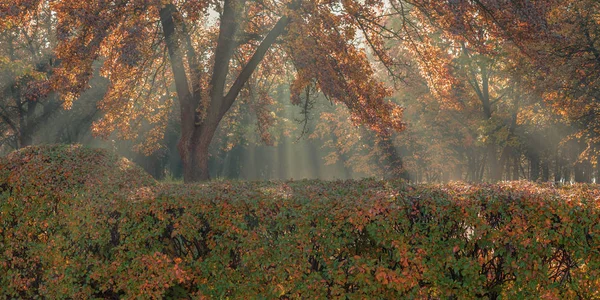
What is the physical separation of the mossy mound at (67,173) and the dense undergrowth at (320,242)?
0.08 m

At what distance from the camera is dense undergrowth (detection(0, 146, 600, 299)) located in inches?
208

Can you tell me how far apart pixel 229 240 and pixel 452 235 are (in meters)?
2.30

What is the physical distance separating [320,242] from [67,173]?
373 centimetres

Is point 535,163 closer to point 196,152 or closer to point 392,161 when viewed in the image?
point 392,161

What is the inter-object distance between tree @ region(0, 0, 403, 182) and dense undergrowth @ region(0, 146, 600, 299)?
5447 mm

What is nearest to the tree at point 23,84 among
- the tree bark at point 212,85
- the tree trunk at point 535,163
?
the tree bark at point 212,85

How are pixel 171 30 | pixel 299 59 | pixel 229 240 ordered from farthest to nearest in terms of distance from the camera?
pixel 171 30
pixel 299 59
pixel 229 240

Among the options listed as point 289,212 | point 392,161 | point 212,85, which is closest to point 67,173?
point 289,212

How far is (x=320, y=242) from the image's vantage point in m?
5.63

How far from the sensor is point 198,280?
20.2 feet

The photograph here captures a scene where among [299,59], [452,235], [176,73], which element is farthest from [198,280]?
[176,73]

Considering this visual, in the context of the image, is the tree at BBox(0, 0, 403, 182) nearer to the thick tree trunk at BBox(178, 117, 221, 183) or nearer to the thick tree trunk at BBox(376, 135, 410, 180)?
the thick tree trunk at BBox(178, 117, 221, 183)

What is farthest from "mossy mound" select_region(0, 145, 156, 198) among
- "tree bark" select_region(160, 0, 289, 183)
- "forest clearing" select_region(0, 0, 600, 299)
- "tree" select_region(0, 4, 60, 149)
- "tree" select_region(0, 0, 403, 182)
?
"tree" select_region(0, 4, 60, 149)

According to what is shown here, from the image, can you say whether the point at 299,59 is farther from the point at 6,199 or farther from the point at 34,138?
the point at 34,138
